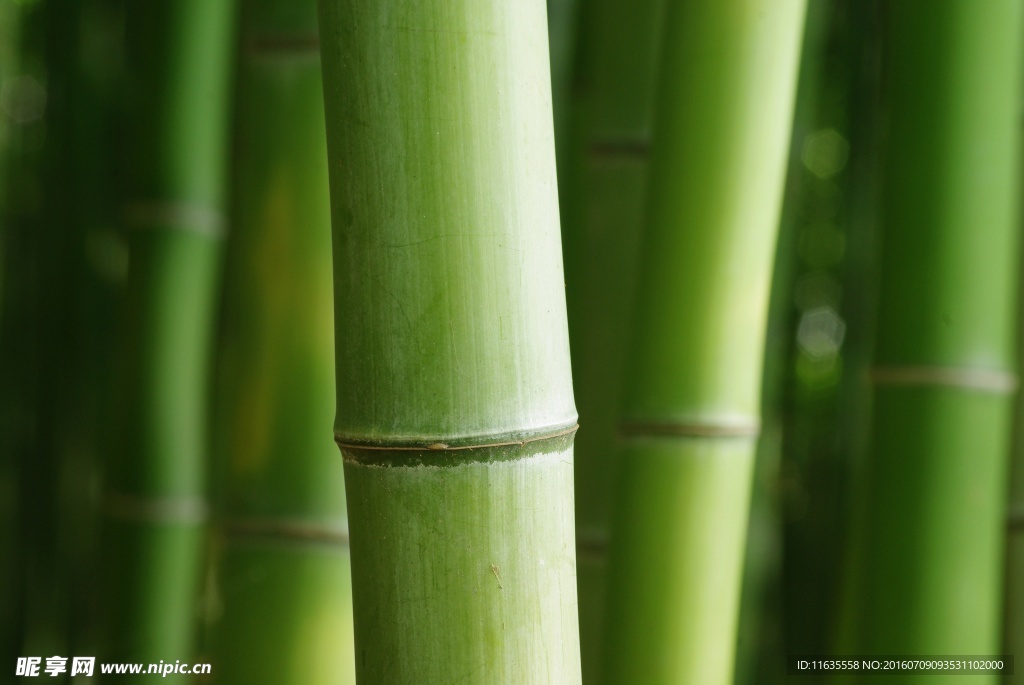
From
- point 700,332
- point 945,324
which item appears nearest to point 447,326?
point 700,332

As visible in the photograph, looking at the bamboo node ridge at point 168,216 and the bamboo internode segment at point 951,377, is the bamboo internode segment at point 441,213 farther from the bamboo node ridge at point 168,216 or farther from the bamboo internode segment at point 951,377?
the bamboo node ridge at point 168,216

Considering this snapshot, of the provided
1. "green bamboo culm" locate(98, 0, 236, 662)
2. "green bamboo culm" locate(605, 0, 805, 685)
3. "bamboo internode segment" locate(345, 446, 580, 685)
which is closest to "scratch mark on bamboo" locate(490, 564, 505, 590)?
"bamboo internode segment" locate(345, 446, 580, 685)

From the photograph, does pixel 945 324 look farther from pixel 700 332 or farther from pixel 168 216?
pixel 168 216

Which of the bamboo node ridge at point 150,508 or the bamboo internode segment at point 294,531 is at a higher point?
the bamboo internode segment at point 294,531

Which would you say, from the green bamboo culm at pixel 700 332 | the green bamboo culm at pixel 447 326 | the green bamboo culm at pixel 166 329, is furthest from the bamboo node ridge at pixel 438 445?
the green bamboo culm at pixel 166 329

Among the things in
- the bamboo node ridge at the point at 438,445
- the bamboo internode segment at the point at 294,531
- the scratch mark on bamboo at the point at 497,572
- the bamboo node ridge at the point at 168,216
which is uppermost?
the bamboo node ridge at the point at 168,216

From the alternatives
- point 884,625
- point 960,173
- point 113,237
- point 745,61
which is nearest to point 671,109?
point 745,61

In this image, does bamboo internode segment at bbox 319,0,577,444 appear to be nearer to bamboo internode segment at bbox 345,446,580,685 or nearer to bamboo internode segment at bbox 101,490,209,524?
bamboo internode segment at bbox 345,446,580,685
